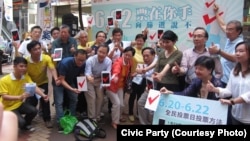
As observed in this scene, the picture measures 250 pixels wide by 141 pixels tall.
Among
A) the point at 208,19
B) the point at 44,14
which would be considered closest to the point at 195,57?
the point at 208,19

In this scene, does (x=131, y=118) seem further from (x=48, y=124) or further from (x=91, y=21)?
(x=91, y=21)

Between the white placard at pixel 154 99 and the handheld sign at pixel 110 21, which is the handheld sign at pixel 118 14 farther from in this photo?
the white placard at pixel 154 99

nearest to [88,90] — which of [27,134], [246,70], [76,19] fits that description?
[27,134]

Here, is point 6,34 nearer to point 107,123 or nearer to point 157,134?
point 107,123

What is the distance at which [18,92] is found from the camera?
15.0ft

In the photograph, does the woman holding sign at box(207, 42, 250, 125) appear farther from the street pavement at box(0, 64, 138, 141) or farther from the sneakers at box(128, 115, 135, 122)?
the sneakers at box(128, 115, 135, 122)

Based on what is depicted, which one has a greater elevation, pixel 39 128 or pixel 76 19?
pixel 76 19

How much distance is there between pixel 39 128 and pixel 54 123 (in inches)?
12.8

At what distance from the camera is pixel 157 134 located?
263cm

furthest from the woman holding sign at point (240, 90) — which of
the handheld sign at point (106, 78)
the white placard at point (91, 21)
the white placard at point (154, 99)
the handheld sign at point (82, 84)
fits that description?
the white placard at point (91, 21)

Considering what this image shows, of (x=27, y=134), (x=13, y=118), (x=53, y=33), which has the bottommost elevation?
(x=27, y=134)

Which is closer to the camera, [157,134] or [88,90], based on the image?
[157,134]

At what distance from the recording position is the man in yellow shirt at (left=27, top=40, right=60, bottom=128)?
15.6ft

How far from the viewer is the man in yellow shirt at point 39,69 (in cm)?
476
